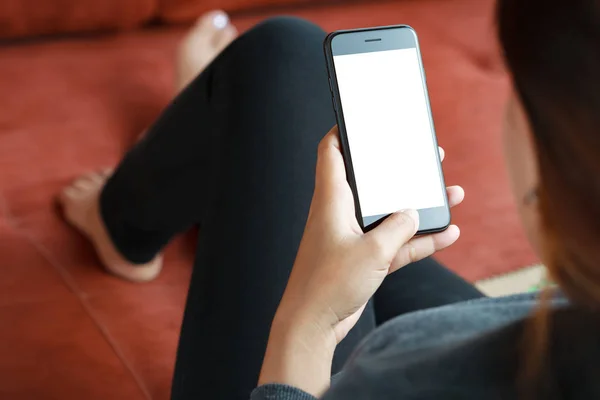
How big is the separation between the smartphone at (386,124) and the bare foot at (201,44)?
49cm

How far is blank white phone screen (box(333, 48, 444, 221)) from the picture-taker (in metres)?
0.61

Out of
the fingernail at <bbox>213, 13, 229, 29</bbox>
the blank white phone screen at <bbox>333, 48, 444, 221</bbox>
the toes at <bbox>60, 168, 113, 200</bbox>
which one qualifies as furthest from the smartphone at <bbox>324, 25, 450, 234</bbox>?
the fingernail at <bbox>213, 13, 229, 29</bbox>

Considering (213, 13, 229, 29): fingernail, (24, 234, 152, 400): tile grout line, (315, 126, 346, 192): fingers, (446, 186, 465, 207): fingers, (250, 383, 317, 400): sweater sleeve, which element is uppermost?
(315, 126, 346, 192): fingers

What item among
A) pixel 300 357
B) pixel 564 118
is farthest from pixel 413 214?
pixel 564 118

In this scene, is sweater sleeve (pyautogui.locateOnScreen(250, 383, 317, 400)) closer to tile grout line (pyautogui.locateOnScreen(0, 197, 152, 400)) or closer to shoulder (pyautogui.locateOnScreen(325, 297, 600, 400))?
shoulder (pyautogui.locateOnScreen(325, 297, 600, 400))

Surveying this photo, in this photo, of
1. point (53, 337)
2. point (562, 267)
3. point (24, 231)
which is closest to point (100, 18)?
point (24, 231)

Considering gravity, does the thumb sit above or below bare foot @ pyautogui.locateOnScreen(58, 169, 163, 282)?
above

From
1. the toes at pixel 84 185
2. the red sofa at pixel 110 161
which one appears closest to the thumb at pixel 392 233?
the red sofa at pixel 110 161

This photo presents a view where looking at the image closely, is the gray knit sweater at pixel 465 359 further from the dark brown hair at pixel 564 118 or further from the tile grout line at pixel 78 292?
the tile grout line at pixel 78 292

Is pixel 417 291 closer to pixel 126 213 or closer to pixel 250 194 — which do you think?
pixel 250 194

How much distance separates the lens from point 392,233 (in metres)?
0.54

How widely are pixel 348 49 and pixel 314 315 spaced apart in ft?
0.83

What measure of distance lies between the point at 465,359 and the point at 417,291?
377 millimetres

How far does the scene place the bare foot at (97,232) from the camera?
89 centimetres
